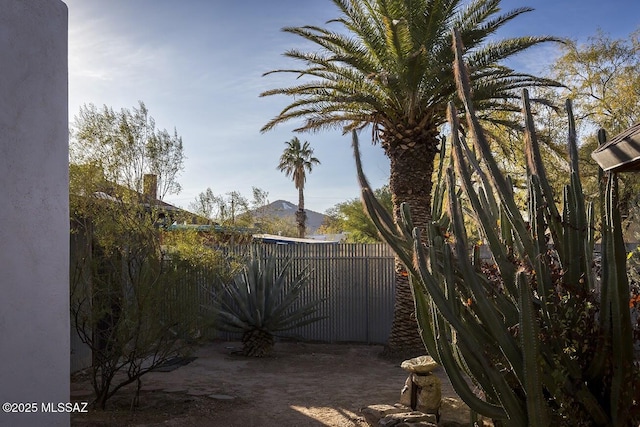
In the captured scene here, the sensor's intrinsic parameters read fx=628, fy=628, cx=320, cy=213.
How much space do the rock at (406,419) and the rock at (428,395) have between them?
60cm


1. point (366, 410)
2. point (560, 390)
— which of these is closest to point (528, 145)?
point (560, 390)

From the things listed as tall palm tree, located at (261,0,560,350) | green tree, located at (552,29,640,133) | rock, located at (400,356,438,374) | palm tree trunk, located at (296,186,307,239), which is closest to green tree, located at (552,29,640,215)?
green tree, located at (552,29,640,133)

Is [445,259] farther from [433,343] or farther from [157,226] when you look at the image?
[157,226]

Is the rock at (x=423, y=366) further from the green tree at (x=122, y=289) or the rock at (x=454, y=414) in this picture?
the green tree at (x=122, y=289)

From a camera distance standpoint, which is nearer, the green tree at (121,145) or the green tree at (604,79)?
the green tree at (121,145)

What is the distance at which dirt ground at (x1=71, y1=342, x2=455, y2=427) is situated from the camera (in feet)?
24.9

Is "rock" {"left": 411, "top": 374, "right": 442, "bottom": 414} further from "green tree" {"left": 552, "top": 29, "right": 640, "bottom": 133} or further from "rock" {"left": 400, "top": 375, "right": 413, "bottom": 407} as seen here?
"green tree" {"left": 552, "top": 29, "right": 640, "bottom": 133}

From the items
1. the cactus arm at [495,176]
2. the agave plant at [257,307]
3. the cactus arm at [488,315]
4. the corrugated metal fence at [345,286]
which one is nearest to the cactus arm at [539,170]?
the cactus arm at [495,176]

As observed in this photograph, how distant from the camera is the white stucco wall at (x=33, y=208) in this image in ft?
15.6

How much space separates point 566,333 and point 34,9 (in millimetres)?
4822

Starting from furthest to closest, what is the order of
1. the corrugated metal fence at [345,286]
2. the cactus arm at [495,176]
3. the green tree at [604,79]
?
the green tree at [604,79], the corrugated metal fence at [345,286], the cactus arm at [495,176]

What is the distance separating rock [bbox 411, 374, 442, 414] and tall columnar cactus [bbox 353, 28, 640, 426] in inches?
100

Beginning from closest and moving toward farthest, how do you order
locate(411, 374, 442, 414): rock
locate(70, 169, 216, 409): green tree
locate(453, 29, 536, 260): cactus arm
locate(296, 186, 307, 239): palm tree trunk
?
1. locate(453, 29, 536, 260): cactus arm
2. locate(411, 374, 442, 414): rock
3. locate(70, 169, 216, 409): green tree
4. locate(296, 186, 307, 239): palm tree trunk

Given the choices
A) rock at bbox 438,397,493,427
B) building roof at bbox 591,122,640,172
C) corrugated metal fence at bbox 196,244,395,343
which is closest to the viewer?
building roof at bbox 591,122,640,172
